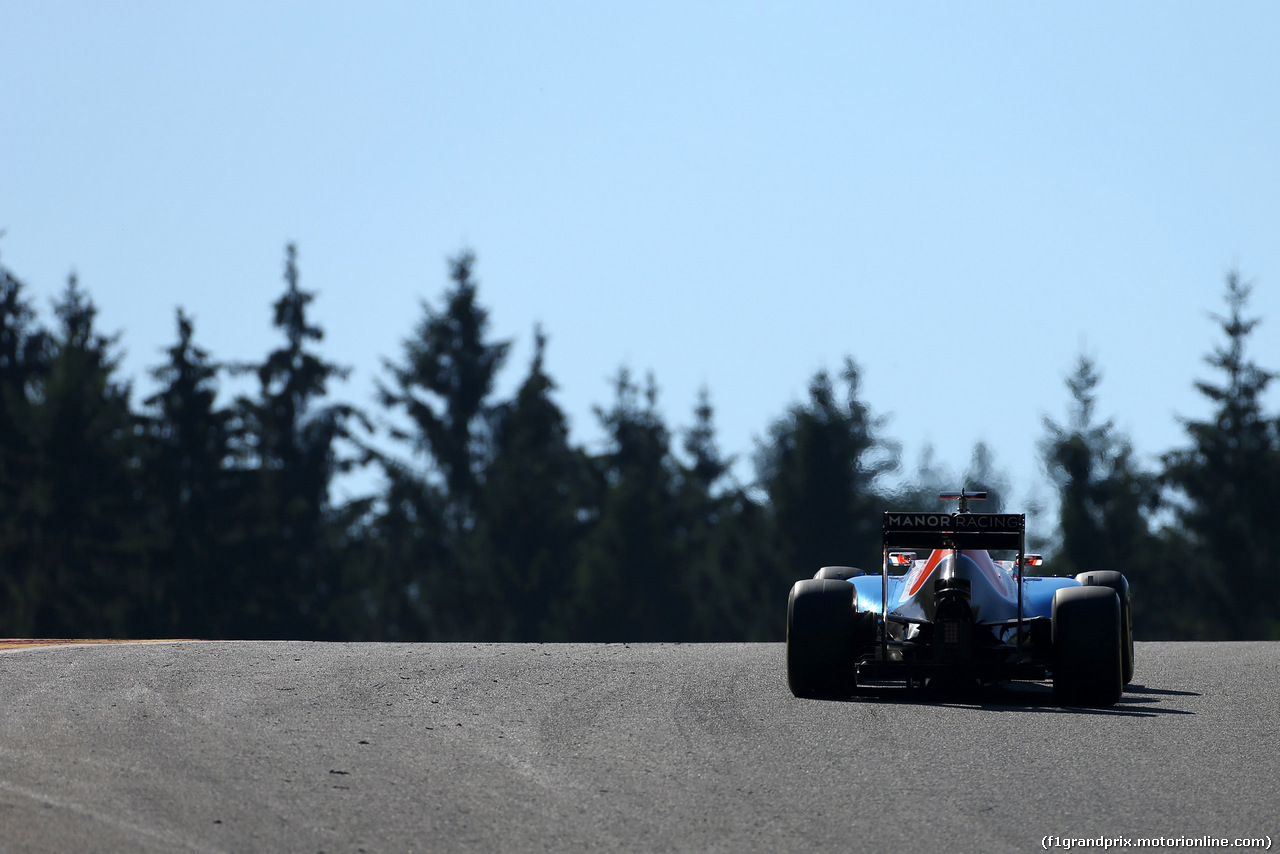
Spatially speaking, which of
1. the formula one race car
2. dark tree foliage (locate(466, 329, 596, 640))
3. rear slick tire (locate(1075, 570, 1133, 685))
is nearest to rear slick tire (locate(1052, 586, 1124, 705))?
the formula one race car

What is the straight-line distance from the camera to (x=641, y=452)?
65.8m

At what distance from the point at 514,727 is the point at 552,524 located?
50.9 m

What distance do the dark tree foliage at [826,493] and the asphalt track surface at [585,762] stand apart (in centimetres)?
4636

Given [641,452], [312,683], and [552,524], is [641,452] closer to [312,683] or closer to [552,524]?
[552,524]

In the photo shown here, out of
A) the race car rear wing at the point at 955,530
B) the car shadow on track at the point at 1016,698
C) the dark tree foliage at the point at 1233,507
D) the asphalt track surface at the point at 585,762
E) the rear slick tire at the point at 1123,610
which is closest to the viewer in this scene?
the asphalt track surface at the point at 585,762

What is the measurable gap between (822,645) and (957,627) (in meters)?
1.03

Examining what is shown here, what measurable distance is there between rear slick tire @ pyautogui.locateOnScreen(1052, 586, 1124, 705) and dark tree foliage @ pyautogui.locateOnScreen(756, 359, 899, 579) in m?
47.4

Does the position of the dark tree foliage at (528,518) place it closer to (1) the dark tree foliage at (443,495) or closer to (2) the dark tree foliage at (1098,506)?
(1) the dark tree foliage at (443,495)

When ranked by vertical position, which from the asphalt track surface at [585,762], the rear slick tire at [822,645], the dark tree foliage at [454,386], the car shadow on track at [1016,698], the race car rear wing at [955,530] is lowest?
the asphalt track surface at [585,762]

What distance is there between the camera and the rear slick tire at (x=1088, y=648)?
38.7ft

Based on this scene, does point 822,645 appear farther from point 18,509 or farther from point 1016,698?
point 18,509

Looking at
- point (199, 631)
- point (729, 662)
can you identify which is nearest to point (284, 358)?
point (199, 631)

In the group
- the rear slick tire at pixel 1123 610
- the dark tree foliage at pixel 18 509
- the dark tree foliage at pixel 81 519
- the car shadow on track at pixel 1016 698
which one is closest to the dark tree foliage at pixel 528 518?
the dark tree foliage at pixel 81 519

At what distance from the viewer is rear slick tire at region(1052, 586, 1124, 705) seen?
11.8 metres
